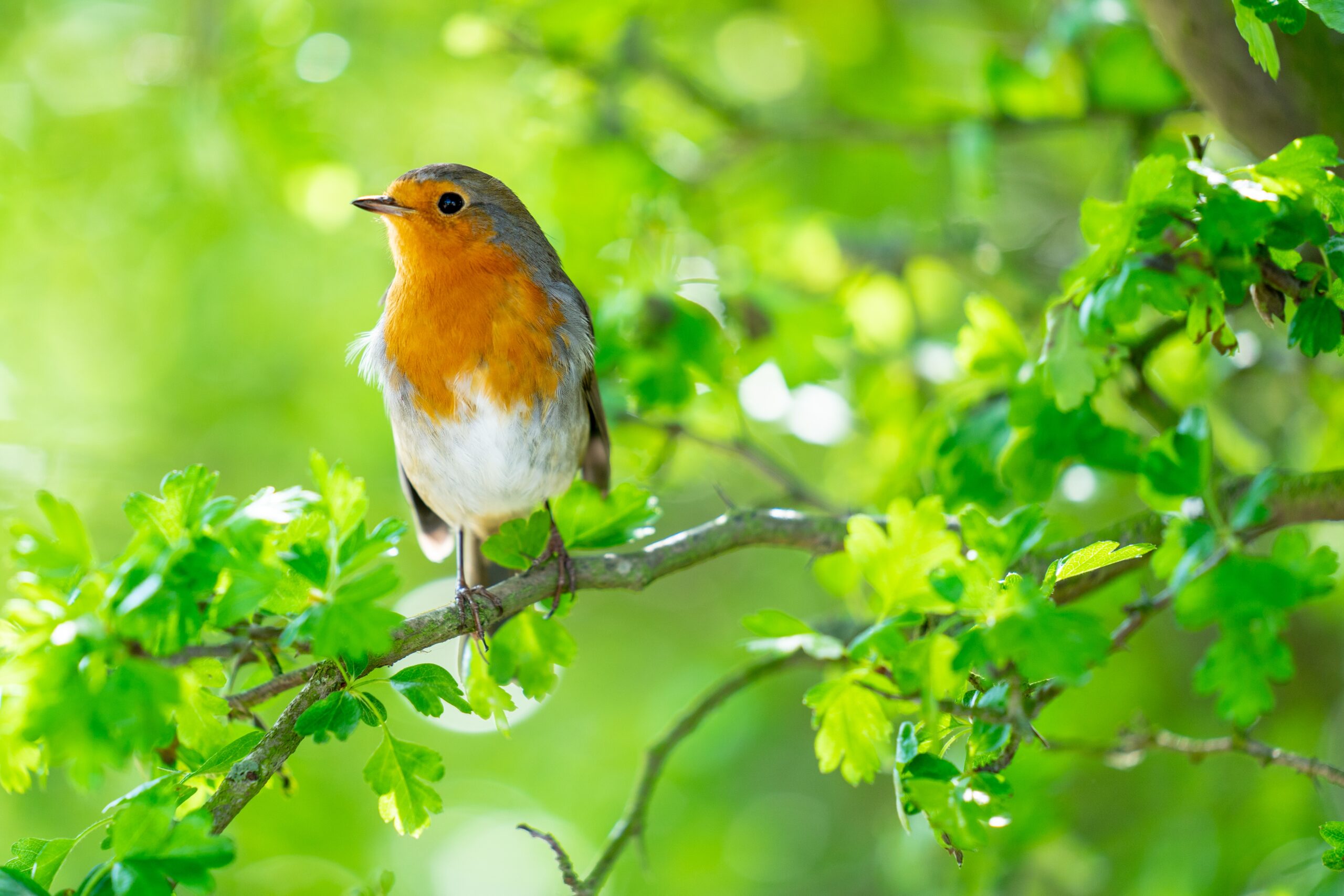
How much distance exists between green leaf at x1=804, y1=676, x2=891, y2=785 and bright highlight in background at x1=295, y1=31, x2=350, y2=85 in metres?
A: 3.44

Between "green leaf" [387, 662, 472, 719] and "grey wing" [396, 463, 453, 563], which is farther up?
"green leaf" [387, 662, 472, 719]

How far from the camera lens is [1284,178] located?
1.77 metres

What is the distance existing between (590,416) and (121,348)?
5.23 metres

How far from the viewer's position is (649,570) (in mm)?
2465

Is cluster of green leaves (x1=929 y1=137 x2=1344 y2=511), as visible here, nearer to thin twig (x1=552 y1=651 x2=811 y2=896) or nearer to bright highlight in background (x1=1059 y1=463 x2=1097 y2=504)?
bright highlight in background (x1=1059 y1=463 x2=1097 y2=504)

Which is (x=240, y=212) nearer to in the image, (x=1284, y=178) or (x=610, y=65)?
(x=610, y=65)

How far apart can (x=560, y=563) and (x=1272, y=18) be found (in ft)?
5.86

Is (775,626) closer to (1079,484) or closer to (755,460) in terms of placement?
(1079,484)

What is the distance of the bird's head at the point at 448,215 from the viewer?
3.07 m

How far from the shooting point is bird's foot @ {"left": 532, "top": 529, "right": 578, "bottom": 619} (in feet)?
7.94

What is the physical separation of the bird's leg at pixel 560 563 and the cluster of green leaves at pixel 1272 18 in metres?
1.60

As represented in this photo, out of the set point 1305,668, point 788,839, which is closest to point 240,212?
point 788,839

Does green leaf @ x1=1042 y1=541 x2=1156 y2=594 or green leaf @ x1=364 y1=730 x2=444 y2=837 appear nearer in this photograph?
green leaf @ x1=1042 y1=541 x2=1156 y2=594

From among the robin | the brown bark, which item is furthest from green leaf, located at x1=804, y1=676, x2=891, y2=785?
the brown bark
